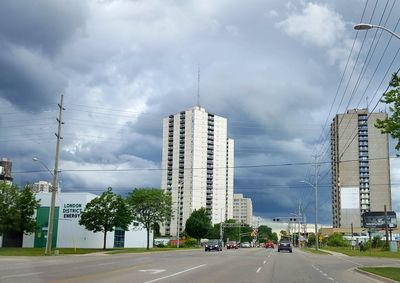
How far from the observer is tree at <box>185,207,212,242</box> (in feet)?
449

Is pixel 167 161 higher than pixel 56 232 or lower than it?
higher

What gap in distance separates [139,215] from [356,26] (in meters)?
63.4

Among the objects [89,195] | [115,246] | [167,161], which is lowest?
[115,246]

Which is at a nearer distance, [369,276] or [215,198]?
[369,276]

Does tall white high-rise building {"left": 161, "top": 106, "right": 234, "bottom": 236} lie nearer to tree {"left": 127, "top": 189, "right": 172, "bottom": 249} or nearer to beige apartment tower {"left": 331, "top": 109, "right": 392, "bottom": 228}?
tree {"left": 127, "top": 189, "right": 172, "bottom": 249}

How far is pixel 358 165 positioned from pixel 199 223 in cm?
4663

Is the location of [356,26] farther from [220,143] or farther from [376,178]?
[376,178]

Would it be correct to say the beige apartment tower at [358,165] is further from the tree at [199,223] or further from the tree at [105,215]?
the tree at [199,223]

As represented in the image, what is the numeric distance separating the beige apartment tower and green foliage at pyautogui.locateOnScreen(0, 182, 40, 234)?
37136 millimetres

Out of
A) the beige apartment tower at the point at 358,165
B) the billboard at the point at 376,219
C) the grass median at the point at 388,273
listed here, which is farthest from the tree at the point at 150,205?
the billboard at the point at 376,219

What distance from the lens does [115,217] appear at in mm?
66625

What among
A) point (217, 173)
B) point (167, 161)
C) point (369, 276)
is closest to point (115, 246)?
point (167, 161)

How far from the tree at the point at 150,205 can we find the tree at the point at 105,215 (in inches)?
407

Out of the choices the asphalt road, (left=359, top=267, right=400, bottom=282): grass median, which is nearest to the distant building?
the asphalt road
